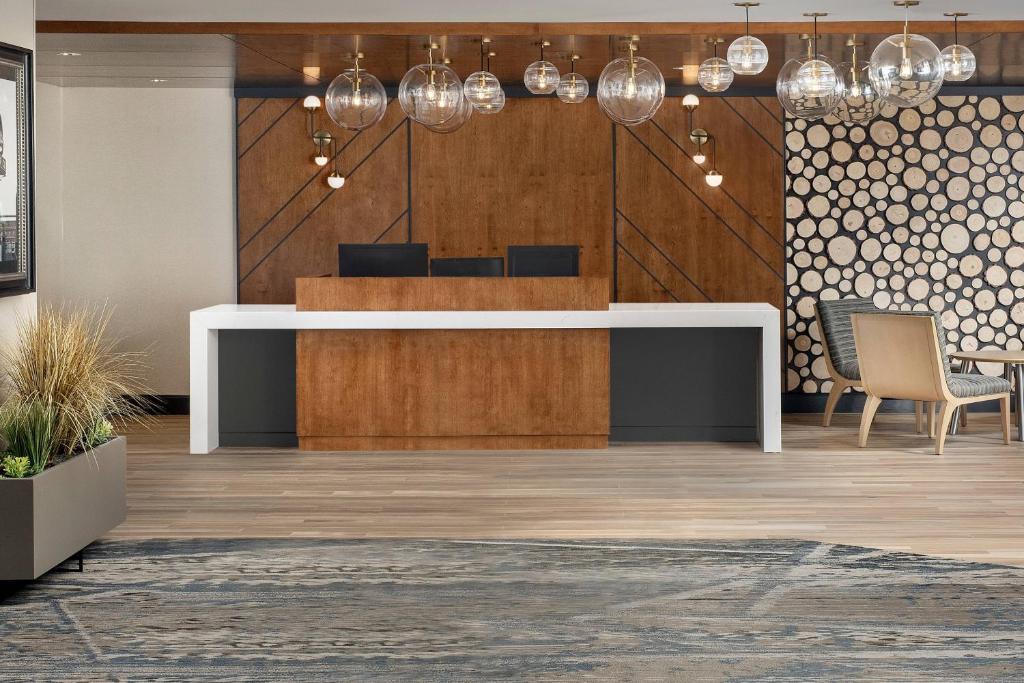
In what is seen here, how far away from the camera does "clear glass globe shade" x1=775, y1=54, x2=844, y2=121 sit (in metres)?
4.88

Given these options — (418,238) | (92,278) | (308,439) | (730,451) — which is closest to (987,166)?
(730,451)

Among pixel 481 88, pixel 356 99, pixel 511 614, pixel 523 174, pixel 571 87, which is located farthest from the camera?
pixel 523 174

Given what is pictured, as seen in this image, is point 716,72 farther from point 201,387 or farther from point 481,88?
point 201,387

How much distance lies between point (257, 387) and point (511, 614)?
3.98 metres

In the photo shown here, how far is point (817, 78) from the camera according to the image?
15.9 feet

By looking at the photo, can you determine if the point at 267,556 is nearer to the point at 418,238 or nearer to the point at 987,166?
the point at 418,238

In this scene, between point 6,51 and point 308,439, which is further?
point 308,439

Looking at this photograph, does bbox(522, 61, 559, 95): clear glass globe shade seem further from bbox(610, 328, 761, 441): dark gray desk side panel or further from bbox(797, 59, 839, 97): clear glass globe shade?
bbox(610, 328, 761, 441): dark gray desk side panel

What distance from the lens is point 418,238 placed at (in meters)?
9.32

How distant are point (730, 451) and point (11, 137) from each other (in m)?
4.60

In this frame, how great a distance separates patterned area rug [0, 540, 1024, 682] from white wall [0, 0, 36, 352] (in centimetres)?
105

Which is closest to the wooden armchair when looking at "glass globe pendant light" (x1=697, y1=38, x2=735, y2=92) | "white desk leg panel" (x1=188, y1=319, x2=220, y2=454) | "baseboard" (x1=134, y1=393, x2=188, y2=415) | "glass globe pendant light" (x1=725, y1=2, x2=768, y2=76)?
"glass globe pendant light" (x1=697, y1=38, x2=735, y2=92)

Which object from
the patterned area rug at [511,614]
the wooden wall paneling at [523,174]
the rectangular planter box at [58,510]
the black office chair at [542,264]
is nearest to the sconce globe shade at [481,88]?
the black office chair at [542,264]

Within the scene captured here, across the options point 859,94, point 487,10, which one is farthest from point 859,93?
point 487,10
